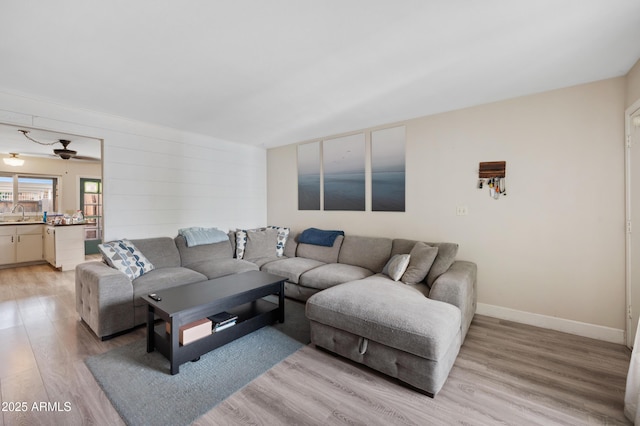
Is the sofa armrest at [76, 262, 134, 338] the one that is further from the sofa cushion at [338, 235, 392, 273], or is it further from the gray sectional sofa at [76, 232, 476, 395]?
the sofa cushion at [338, 235, 392, 273]

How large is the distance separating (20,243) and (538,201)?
8.39 metres

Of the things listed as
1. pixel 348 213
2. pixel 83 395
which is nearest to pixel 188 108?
pixel 348 213

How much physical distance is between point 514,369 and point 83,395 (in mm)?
3006

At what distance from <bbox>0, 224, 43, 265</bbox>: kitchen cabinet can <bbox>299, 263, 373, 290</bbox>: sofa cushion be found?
19.1 feet

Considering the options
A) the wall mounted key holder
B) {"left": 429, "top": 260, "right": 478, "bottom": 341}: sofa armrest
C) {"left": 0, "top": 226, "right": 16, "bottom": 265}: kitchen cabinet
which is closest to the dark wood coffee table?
{"left": 429, "top": 260, "right": 478, "bottom": 341}: sofa armrest

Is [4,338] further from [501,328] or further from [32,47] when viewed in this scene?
[501,328]

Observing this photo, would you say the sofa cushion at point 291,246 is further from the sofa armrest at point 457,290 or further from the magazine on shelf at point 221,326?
the sofa armrest at point 457,290

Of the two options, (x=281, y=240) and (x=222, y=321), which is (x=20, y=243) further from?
(x=222, y=321)

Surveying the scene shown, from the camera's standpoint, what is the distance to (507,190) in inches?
115

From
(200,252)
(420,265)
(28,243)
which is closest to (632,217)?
(420,265)

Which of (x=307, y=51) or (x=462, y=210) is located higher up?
Answer: (x=307, y=51)

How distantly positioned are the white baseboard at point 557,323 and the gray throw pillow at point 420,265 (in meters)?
0.94

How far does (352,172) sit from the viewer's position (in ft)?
13.4

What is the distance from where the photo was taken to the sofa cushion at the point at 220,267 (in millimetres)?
3332
